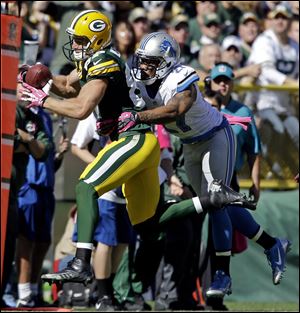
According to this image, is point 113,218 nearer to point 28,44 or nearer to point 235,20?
point 28,44

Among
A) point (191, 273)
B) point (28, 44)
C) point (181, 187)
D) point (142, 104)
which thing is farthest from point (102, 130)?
point (191, 273)

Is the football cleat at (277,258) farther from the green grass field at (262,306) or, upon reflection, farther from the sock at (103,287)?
the green grass field at (262,306)

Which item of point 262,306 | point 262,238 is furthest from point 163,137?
point 262,306

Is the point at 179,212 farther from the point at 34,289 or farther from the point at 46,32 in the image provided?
the point at 46,32

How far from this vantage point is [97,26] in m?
8.20

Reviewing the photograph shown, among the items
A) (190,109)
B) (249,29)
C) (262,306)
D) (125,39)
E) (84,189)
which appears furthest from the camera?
(249,29)

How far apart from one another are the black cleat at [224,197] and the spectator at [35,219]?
2.40 meters

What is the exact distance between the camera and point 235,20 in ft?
45.5

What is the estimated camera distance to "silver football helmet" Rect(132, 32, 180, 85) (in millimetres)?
8258

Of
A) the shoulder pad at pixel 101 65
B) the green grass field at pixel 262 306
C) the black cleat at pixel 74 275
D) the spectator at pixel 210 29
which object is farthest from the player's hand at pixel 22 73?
the spectator at pixel 210 29

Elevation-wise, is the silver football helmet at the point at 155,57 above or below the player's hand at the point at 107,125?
above

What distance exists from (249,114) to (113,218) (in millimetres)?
1526

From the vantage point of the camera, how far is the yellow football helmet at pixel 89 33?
8.20 meters

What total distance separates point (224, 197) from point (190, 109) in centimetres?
Answer: 69
